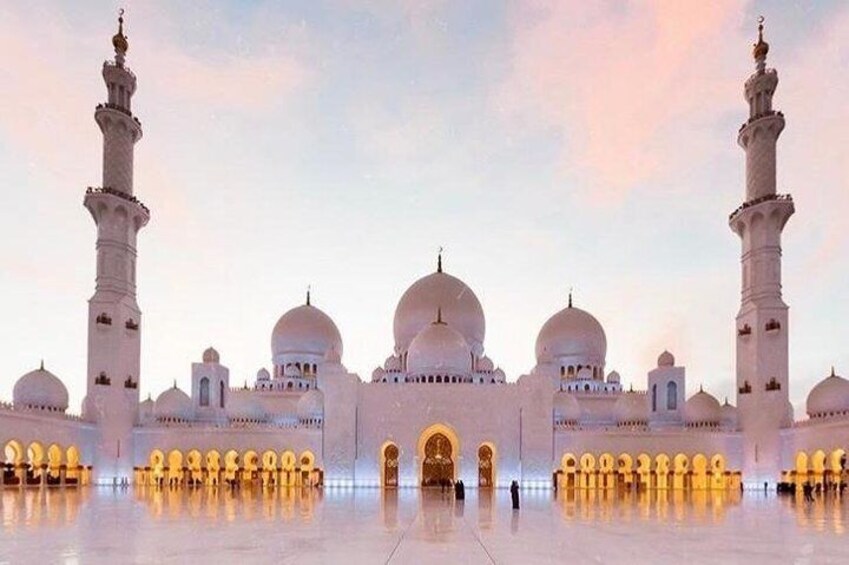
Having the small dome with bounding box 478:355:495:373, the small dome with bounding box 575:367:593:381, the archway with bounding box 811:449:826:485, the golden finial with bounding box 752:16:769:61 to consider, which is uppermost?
the golden finial with bounding box 752:16:769:61

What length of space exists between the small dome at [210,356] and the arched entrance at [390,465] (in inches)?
343

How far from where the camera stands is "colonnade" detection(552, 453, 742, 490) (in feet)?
105

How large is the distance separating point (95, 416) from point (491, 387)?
604 inches

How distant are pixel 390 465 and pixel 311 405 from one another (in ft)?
16.6

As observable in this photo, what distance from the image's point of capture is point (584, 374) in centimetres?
3975

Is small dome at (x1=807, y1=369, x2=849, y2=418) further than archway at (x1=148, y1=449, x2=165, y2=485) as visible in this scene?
No

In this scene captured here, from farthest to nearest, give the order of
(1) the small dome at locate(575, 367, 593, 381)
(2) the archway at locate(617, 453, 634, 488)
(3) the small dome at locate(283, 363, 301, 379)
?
1. (3) the small dome at locate(283, 363, 301, 379)
2. (1) the small dome at locate(575, 367, 593, 381)
3. (2) the archway at locate(617, 453, 634, 488)

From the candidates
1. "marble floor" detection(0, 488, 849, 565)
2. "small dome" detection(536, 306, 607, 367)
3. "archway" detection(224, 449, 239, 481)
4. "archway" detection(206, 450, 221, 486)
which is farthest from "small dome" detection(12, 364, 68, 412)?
"small dome" detection(536, 306, 607, 367)

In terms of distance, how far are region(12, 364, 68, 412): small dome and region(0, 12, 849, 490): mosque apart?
0.05m

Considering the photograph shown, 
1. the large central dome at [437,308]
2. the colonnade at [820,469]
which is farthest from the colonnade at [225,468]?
the colonnade at [820,469]

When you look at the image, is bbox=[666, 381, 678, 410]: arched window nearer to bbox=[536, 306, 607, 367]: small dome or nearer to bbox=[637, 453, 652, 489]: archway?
bbox=[637, 453, 652, 489]: archway

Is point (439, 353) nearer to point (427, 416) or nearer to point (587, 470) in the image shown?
point (427, 416)

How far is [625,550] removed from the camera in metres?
8.59

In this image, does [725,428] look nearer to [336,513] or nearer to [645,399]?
[645,399]
